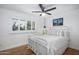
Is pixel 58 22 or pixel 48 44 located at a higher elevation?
pixel 58 22

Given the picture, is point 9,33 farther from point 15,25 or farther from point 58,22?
point 58,22

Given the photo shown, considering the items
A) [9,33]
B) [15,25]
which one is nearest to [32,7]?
[15,25]

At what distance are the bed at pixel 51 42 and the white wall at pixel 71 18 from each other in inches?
4.0

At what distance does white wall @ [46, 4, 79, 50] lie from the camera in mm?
1305

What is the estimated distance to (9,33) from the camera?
129cm

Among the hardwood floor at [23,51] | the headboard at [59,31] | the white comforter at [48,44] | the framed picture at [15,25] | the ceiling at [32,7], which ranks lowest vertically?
the hardwood floor at [23,51]

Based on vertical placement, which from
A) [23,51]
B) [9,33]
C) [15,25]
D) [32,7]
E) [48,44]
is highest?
[32,7]

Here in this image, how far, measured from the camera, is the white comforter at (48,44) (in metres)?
1.30

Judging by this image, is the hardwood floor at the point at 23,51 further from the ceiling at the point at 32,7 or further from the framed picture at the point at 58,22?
the ceiling at the point at 32,7

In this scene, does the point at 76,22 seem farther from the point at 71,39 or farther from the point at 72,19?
the point at 71,39

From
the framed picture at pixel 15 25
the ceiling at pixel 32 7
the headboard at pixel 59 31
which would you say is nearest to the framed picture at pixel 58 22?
the headboard at pixel 59 31

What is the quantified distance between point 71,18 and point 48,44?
0.58 meters

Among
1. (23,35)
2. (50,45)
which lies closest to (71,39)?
(50,45)
